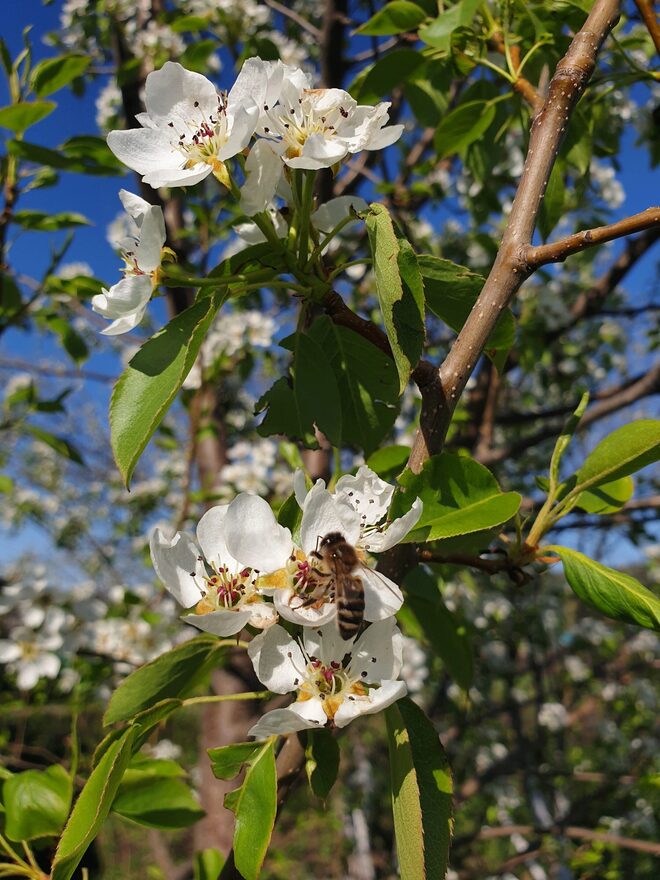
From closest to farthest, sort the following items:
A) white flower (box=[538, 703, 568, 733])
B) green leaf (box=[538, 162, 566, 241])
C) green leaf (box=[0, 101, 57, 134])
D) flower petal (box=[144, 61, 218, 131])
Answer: flower petal (box=[144, 61, 218, 131]) → green leaf (box=[538, 162, 566, 241]) → green leaf (box=[0, 101, 57, 134]) → white flower (box=[538, 703, 568, 733])

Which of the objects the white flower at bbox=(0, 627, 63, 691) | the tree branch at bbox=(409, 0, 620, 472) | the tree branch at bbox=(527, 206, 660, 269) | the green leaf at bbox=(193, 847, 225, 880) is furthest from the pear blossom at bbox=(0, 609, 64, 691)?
the tree branch at bbox=(527, 206, 660, 269)

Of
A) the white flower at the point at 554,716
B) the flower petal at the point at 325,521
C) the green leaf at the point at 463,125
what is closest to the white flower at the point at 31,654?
the flower petal at the point at 325,521

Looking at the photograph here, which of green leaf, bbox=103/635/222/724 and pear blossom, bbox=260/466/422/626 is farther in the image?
green leaf, bbox=103/635/222/724

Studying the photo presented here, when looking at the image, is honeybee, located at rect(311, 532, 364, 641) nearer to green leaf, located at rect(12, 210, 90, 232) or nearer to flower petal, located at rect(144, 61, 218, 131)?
flower petal, located at rect(144, 61, 218, 131)

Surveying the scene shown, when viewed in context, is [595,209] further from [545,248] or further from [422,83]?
[545,248]

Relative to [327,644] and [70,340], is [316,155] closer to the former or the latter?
[327,644]

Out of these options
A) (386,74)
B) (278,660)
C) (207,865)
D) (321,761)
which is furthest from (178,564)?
(386,74)
